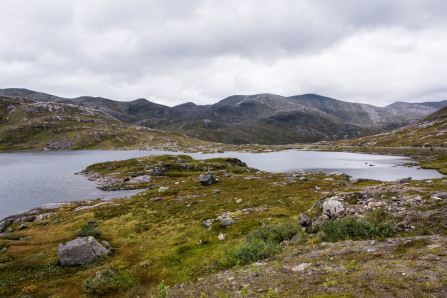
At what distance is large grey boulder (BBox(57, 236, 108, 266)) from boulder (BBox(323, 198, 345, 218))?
2527 centimetres

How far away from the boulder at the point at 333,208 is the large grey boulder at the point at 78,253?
25.3m

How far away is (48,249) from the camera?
94.1ft

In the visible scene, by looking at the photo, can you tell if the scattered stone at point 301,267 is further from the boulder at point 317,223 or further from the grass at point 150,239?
the boulder at point 317,223

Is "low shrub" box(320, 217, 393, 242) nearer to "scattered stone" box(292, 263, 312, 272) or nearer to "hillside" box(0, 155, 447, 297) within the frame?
"hillside" box(0, 155, 447, 297)

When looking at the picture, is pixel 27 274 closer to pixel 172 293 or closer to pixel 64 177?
pixel 172 293

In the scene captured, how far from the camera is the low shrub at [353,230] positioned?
14466 mm

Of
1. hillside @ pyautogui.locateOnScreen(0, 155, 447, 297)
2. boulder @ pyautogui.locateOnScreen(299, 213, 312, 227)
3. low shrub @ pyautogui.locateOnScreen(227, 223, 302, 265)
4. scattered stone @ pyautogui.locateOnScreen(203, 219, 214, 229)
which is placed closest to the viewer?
hillside @ pyautogui.locateOnScreen(0, 155, 447, 297)

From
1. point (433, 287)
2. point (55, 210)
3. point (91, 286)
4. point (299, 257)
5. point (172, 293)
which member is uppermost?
point (433, 287)

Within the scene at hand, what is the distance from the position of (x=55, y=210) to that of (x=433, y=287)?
70.6 metres

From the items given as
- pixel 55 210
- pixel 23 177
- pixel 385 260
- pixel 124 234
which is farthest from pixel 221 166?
pixel 385 260

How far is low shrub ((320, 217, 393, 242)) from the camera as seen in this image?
1447 cm

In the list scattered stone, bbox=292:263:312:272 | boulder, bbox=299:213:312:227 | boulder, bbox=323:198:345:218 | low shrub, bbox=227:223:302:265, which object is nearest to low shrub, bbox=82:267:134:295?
low shrub, bbox=227:223:302:265

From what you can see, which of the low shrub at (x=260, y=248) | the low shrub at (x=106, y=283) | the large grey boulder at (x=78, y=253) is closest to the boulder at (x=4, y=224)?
the large grey boulder at (x=78, y=253)

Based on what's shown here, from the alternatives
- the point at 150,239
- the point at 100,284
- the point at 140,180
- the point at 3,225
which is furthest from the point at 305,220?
the point at 140,180
